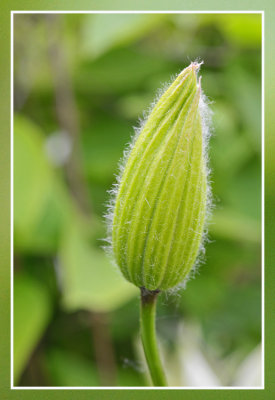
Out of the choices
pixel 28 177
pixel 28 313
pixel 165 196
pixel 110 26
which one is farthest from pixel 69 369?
pixel 165 196

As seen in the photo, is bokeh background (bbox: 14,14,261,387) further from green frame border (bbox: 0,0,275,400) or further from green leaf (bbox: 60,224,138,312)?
green frame border (bbox: 0,0,275,400)

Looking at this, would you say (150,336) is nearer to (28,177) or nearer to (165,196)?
(165,196)

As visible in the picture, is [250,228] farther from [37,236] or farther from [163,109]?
[163,109]

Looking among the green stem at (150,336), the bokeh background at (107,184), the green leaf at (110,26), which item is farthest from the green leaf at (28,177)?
the green stem at (150,336)

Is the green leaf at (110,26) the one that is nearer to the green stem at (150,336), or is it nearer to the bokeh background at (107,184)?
the bokeh background at (107,184)

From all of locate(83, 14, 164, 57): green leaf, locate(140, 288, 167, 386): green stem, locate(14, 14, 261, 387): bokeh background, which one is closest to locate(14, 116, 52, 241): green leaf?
locate(14, 14, 261, 387): bokeh background

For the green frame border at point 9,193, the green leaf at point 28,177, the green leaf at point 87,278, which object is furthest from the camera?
the green leaf at point 28,177
